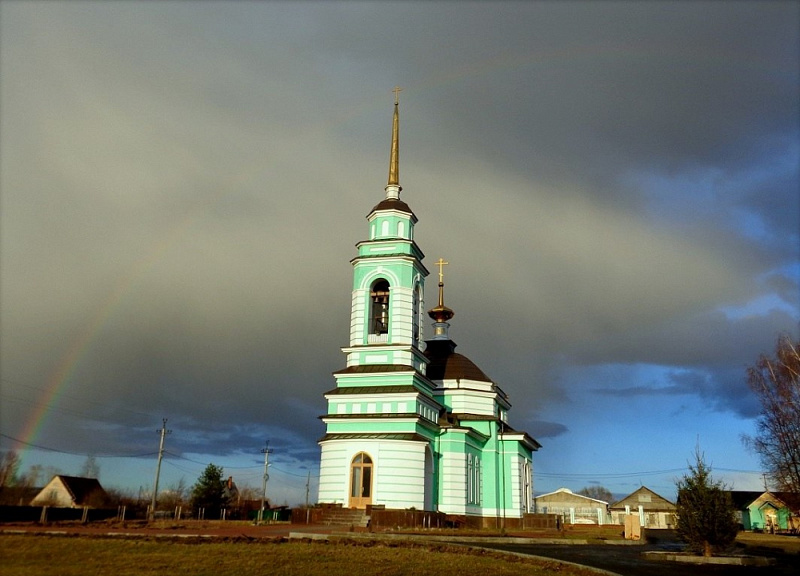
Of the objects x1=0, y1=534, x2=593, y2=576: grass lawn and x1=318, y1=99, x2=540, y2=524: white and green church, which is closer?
x1=0, y1=534, x2=593, y2=576: grass lawn

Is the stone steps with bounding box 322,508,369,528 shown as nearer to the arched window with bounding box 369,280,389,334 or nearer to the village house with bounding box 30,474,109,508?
the arched window with bounding box 369,280,389,334

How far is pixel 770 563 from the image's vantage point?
1814 centimetres

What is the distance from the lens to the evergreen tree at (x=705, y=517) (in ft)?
63.5

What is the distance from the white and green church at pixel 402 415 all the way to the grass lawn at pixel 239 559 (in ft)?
49.6

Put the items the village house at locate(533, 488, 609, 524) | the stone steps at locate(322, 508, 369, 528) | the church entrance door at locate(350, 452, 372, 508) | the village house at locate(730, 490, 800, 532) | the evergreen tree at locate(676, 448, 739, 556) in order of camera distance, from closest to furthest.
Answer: the evergreen tree at locate(676, 448, 739, 556) < the stone steps at locate(322, 508, 369, 528) < the church entrance door at locate(350, 452, 372, 508) < the village house at locate(730, 490, 800, 532) < the village house at locate(533, 488, 609, 524)

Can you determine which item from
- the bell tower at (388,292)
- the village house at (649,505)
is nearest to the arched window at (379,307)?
the bell tower at (388,292)

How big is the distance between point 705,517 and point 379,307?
78.5 feet

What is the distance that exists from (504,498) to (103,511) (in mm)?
26256

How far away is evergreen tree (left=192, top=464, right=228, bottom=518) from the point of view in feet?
186

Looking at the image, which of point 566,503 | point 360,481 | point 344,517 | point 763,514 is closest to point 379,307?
point 360,481

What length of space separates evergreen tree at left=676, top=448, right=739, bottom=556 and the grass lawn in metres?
6.35

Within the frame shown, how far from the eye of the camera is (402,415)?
1379 inches

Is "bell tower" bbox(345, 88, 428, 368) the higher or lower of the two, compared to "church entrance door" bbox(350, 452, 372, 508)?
higher

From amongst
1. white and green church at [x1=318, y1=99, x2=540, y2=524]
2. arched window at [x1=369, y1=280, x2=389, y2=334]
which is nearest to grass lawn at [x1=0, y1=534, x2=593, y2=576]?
white and green church at [x1=318, y1=99, x2=540, y2=524]
